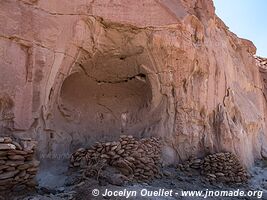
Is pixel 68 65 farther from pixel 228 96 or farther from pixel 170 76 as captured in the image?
pixel 228 96

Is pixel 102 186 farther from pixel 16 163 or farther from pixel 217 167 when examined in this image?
pixel 217 167

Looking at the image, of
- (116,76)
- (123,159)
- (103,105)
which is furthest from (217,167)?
(116,76)

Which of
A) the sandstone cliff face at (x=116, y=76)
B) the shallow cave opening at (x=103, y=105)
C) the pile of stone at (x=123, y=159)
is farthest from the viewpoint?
the shallow cave opening at (x=103, y=105)

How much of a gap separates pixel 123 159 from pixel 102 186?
31.8 inches

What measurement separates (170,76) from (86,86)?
1.74 m

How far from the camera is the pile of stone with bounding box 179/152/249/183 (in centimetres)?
571

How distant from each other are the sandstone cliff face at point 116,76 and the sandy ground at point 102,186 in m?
0.42

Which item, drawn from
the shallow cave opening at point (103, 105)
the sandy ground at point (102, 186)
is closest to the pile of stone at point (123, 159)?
the sandy ground at point (102, 186)

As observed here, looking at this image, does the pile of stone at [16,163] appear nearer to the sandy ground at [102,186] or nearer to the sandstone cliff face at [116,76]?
the sandy ground at [102,186]

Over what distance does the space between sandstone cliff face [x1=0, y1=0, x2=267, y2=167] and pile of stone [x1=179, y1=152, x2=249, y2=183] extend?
26 centimetres

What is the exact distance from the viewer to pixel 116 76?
654 centimetres

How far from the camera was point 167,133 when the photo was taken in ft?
19.5

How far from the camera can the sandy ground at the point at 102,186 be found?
3664 mm

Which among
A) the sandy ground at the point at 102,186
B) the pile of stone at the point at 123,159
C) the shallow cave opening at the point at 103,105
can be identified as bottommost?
the sandy ground at the point at 102,186
